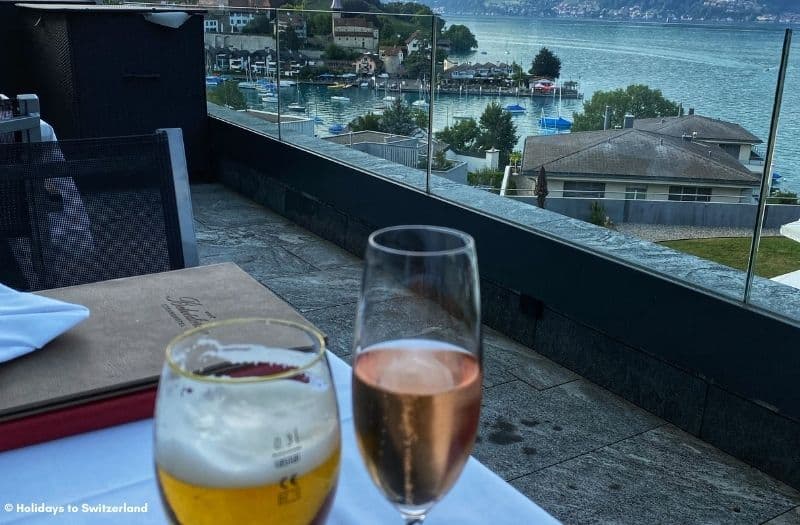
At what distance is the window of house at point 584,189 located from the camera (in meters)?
2.81

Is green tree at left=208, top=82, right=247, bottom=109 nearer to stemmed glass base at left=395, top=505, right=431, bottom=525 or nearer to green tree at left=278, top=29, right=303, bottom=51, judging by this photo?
green tree at left=278, top=29, right=303, bottom=51

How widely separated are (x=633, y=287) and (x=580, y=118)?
2.04ft

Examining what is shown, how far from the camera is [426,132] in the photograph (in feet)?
12.3

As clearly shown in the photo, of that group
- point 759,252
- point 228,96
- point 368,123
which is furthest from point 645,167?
point 228,96

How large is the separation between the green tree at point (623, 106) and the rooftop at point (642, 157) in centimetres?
5

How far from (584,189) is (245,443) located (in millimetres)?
2583

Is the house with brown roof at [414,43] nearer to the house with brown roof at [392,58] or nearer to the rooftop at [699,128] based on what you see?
the house with brown roof at [392,58]

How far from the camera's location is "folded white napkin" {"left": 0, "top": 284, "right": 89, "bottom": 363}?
0.79 metres

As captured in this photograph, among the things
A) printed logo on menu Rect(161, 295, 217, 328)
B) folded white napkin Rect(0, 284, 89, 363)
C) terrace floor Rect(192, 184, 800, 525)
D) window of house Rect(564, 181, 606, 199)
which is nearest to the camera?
folded white napkin Rect(0, 284, 89, 363)

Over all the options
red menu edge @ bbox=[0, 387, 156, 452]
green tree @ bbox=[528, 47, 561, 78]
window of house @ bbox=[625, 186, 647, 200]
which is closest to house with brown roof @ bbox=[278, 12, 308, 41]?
green tree @ bbox=[528, 47, 561, 78]

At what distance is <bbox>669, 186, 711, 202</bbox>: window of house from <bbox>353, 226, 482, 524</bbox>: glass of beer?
2.08 m

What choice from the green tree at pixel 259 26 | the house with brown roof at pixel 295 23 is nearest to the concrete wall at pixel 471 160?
the house with brown roof at pixel 295 23

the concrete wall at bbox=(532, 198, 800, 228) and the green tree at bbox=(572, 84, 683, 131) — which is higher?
the green tree at bbox=(572, 84, 683, 131)

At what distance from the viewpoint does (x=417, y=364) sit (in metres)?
0.55
